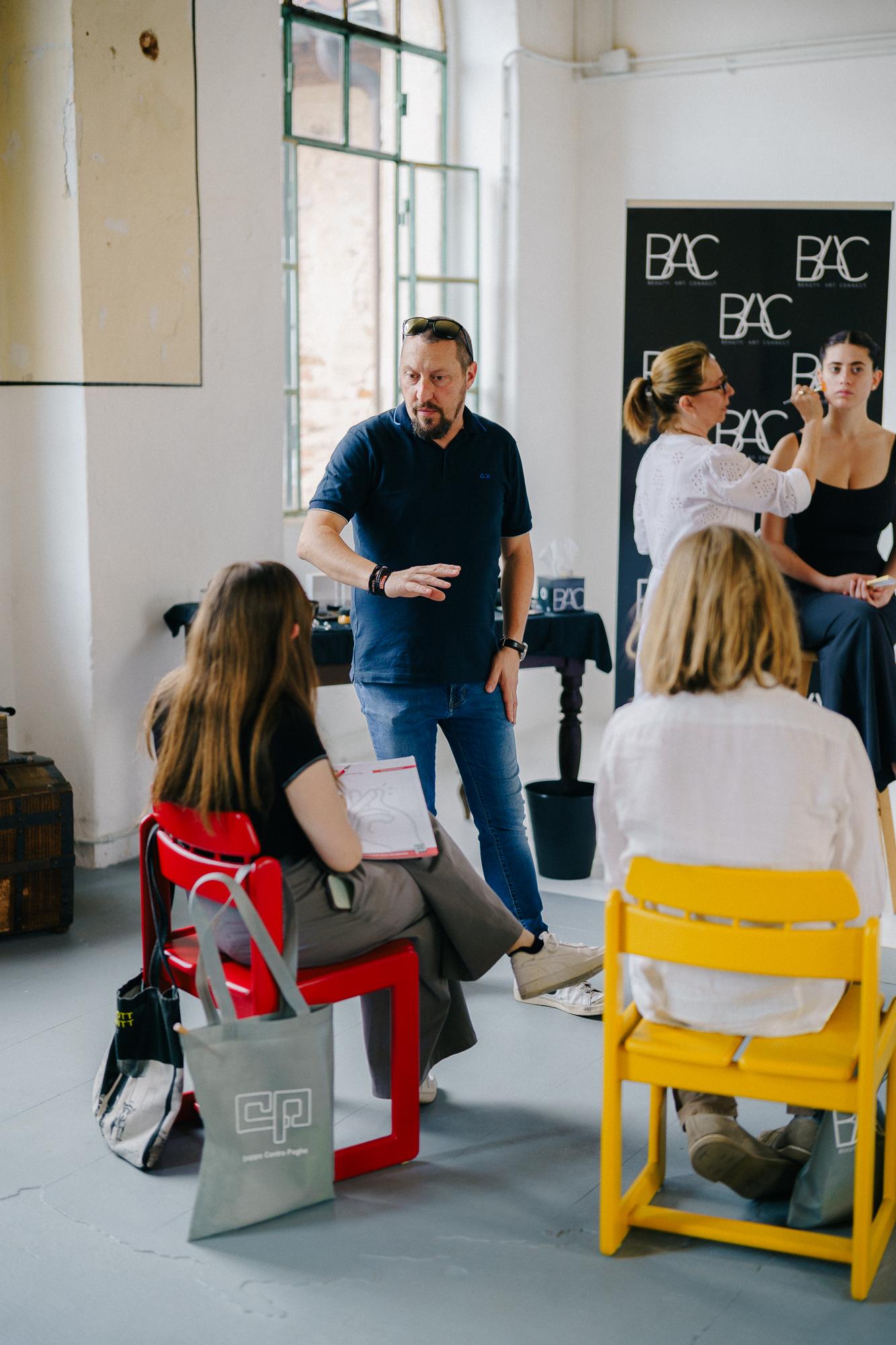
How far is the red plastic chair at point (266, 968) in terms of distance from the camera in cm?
228

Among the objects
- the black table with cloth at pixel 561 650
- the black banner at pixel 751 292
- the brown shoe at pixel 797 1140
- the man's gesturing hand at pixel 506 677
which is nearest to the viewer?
the brown shoe at pixel 797 1140

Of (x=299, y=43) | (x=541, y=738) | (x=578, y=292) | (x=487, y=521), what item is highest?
(x=299, y=43)

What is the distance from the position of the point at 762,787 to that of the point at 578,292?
4950mm

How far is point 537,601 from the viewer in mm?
4625

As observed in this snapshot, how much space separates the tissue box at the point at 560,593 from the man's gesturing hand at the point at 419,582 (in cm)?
168

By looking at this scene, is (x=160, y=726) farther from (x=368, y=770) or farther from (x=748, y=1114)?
(x=748, y=1114)

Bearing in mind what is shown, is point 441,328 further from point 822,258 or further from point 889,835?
point 822,258

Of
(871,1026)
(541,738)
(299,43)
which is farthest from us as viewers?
(541,738)

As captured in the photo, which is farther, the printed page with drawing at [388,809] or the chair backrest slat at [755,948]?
the printed page with drawing at [388,809]

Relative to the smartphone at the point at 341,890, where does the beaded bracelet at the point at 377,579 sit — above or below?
above

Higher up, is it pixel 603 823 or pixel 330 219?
pixel 330 219

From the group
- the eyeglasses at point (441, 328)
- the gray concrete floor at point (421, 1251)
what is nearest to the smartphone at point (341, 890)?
the gray concrete floor at point (421, 1251)

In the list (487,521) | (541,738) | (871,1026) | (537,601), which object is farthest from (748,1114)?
(541,738)

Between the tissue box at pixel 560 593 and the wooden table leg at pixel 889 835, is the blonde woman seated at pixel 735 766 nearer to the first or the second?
the wooden table leg at pixel 889 835
